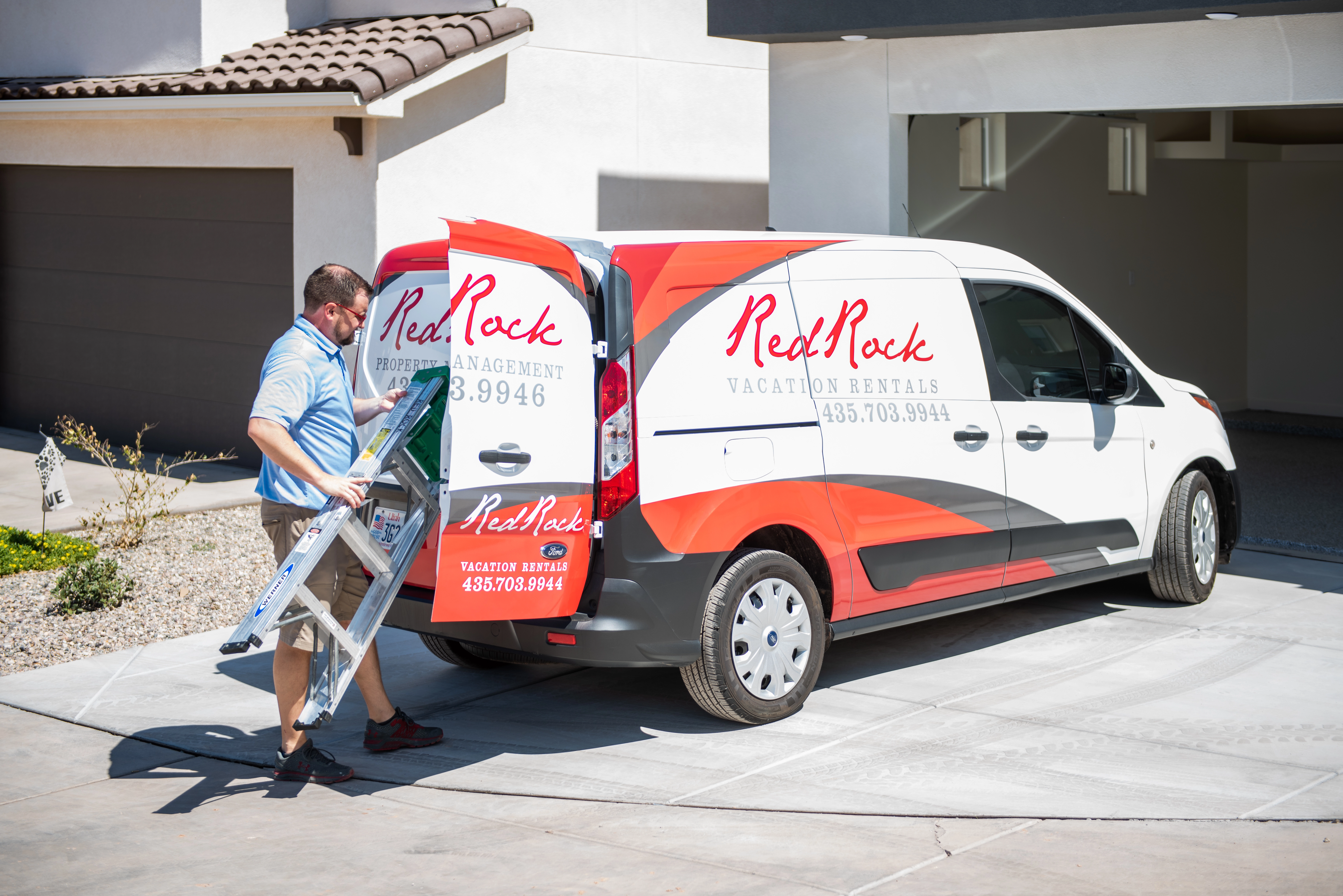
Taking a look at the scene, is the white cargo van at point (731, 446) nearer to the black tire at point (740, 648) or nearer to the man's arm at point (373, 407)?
the black tire at point (740, 648)

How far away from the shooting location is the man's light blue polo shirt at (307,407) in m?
5.57

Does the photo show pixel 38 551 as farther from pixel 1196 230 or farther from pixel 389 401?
pixel 1196 230

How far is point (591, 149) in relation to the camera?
13828 millimetres

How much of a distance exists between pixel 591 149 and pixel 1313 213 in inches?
346

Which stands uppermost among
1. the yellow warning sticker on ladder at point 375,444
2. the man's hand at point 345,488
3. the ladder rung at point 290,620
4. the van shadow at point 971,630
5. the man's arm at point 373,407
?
the man's arm at point 373,407

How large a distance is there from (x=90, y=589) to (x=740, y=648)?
414 centimetres

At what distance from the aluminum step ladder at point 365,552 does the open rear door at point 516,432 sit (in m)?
0.16

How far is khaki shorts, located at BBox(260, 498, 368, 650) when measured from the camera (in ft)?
18.6

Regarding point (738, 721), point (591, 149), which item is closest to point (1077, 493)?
point (738, 721)

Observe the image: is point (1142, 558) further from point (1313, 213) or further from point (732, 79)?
point (1313, 213)

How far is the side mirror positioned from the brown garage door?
24.0ft

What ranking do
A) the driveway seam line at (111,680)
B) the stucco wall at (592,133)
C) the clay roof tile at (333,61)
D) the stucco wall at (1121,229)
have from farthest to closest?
1. the stucco wall at (1121,229)
2. the stucco wall at (592,133)
3. the clay roof tile at (333,61)
4. the driveway seam line at (111,680)

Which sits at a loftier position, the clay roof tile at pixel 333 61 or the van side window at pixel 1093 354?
the clay roof tile at pixel 333 61

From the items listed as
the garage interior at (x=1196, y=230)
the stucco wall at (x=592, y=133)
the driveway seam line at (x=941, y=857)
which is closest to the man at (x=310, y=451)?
the driveway seam line at (x=941, y=857)
